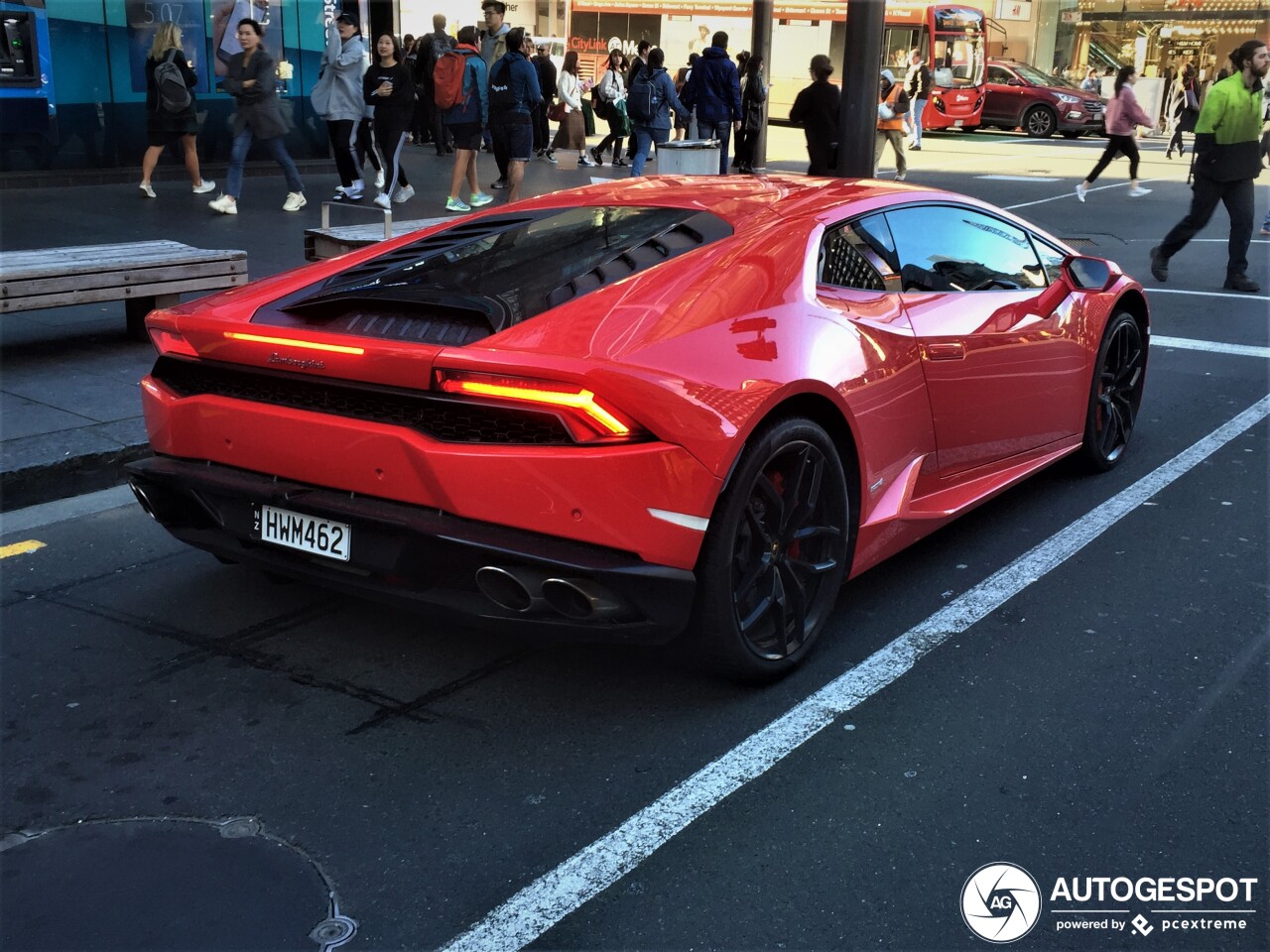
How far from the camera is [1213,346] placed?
364 inches

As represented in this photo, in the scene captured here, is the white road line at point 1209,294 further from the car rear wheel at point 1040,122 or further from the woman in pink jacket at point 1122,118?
the car rear wheel at point 1040,122

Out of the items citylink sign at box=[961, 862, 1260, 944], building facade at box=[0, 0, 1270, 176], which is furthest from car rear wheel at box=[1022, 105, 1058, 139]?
citylink sign at box=[961, 862, 1260, 944]

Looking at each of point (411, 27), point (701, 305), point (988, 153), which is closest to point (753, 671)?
point (701, 305)

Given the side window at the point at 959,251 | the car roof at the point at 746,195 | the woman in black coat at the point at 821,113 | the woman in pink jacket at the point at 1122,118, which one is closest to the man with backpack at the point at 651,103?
the woman in black coat at the point at 821,113

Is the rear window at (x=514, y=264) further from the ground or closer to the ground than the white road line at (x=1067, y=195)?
further from the ground

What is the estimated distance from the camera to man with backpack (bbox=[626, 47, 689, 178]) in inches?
656

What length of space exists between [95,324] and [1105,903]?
7122 millimetres

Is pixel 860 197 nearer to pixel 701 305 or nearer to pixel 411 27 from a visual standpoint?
pixel 701 305

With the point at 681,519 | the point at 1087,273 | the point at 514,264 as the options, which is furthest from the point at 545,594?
the point at 1087,273

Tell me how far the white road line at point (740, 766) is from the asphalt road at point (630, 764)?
1 cm

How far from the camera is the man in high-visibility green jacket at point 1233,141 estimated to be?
1073 cm

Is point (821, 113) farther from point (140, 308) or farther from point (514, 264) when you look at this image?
point (514, 264)

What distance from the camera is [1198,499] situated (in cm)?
581

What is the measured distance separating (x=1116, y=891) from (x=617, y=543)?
4.60 feet
